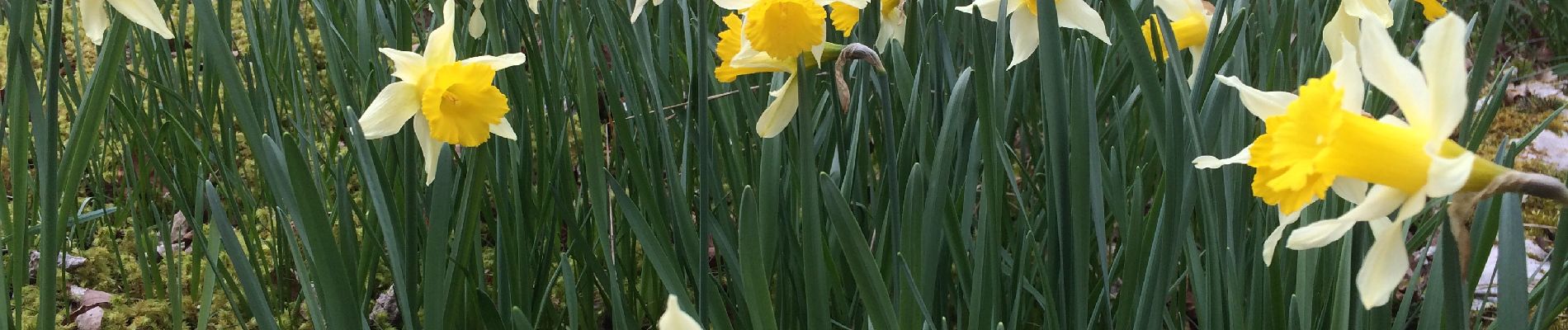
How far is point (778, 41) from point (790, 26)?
2 centimetres

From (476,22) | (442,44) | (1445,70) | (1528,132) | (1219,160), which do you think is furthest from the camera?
(1528,132)

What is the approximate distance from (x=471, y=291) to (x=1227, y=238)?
0.89 metres

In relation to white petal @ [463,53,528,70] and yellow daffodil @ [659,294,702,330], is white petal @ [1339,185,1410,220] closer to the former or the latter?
yellow daffodil @ [659,294,702,330]

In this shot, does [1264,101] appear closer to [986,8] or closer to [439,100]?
[986,8]

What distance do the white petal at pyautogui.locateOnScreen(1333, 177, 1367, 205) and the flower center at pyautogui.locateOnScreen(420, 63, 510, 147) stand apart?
0.72 metres

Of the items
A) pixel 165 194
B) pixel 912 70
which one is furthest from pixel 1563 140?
pixel 165 194

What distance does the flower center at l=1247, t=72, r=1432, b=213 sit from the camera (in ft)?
1.89

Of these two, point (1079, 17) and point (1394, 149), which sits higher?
point (1079, 17)

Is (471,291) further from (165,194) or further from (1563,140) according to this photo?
(1563,140)

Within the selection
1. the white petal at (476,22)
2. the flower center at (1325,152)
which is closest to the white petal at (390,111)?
the white petal at (476,22)

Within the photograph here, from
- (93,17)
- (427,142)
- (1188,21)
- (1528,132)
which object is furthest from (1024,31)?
(1528,132)

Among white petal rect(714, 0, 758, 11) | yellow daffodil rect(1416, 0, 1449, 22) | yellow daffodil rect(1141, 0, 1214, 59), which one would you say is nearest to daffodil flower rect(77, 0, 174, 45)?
white petal rect(714, 0, 758, 11)

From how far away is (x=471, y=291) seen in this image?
1.32 metres

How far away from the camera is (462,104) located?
3.20 feet
